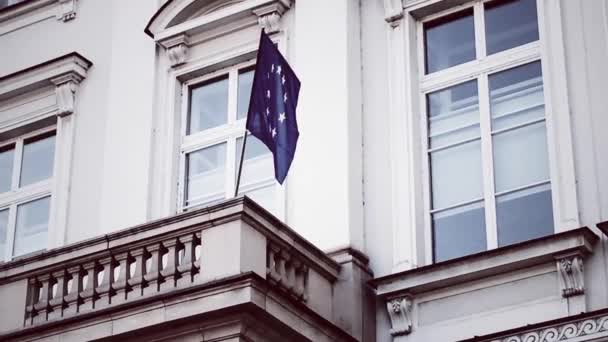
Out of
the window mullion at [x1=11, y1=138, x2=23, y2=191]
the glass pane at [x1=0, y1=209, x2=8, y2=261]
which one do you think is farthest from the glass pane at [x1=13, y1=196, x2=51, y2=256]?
the window mullion at [x1=11, y1=138, x2=23, y2=191]

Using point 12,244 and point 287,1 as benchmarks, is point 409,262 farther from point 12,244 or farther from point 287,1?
point 12,244

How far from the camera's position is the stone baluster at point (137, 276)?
42.2 ft

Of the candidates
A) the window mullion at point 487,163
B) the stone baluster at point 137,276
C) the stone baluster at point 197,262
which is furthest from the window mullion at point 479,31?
the stone baluster at point 137,276

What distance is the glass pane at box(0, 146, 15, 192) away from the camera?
17328 mm

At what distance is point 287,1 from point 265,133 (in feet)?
8.41

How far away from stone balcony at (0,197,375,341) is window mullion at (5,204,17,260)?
10.1 feet

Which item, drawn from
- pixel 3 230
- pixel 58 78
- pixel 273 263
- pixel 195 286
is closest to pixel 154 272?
pixel 195 286

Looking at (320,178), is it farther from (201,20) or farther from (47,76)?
(47,76)

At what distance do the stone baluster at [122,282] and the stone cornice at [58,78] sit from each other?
4100 millimetres

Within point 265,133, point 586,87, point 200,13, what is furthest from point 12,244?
point 586,87

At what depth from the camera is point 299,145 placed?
14.7 m

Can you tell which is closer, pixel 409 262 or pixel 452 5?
pixel 409 262

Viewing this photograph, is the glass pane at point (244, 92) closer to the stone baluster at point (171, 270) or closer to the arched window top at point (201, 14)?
the arched window top at point (201, 14)

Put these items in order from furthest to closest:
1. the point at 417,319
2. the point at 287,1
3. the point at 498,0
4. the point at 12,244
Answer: the point at 12,244 → the point at 287,1 → the point at 498,0 → the point at 417,319
